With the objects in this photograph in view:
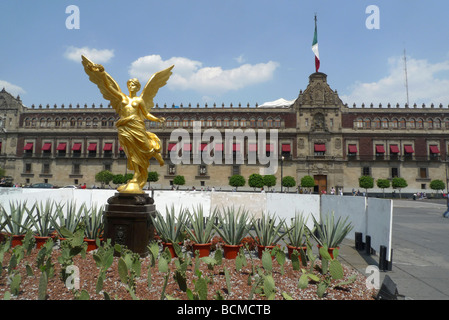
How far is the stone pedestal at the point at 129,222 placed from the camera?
6184 mm

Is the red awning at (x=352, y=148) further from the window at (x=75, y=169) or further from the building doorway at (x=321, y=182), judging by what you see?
the window at (x=75, y=169)

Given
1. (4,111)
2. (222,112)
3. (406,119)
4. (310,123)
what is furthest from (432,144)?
(4,111)

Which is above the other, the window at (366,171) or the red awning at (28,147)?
the red awning at (28,147)

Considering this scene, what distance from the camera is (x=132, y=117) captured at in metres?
6.79

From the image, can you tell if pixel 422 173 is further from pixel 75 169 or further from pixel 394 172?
pixel 75 169

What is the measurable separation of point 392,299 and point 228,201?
754cm

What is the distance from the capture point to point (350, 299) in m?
4.21

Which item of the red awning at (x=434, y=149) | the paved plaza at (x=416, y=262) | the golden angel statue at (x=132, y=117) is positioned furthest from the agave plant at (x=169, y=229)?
the red awning at (x=434, y=149)

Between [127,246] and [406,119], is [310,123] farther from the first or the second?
[127,246]

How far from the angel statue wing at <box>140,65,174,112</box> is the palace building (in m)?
32.6

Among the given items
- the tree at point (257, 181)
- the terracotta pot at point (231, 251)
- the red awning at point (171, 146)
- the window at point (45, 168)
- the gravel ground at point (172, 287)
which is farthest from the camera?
the window at point (45, 168)

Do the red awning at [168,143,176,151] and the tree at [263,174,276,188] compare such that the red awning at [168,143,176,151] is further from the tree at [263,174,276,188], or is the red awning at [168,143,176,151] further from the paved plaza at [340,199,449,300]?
the paved plaza at [340,199,449,300]

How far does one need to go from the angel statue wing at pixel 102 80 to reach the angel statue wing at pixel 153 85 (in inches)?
28.7
